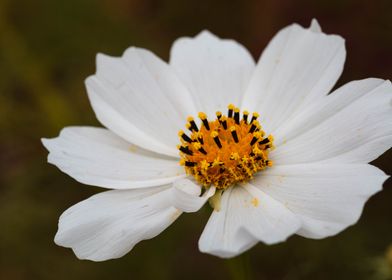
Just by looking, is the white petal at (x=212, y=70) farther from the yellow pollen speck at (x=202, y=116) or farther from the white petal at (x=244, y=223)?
the white petal at (x=244, y=223)

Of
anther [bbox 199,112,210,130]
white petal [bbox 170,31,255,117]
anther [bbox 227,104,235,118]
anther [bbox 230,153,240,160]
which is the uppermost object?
white petal [bbox 170,31,255,117]

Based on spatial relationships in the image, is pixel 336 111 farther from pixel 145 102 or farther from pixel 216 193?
pixel 145 102

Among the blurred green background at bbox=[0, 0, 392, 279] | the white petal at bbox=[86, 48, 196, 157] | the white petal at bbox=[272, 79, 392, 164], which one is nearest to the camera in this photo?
the white petal at bbox=[272, 79, 392, 164]

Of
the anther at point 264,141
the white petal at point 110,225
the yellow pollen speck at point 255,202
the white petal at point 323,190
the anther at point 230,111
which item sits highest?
the anther at point 230,111

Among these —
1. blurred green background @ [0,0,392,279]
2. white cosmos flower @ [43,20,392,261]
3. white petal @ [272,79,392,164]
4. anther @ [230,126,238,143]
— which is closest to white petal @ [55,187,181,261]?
white cosmos flower @ [43,20,392,261]

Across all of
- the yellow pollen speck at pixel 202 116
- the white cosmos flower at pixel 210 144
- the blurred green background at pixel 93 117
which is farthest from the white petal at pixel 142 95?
the blurred green background at pixel 93 117

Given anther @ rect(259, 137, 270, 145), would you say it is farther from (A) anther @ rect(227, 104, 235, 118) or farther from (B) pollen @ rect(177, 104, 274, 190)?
(A) anther @ rect(227, 104, 235, 118)
